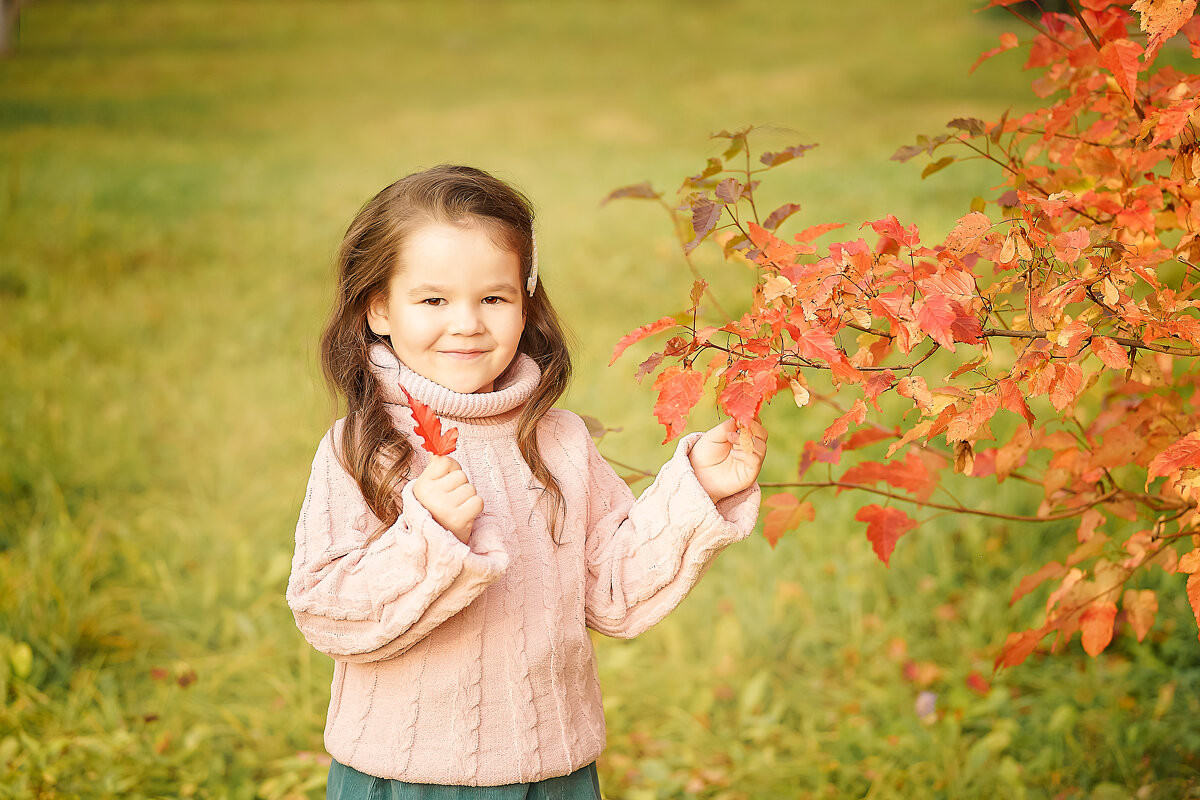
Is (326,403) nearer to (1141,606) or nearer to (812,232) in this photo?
(812,232)

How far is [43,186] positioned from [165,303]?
4.41ft

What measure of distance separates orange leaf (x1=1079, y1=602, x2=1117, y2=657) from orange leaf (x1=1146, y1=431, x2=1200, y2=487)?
47 cm

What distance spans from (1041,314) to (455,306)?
2.78 feet

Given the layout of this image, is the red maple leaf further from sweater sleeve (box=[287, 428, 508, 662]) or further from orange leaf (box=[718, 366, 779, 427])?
sweater sleeve (box=[287, 428, 508, 662])

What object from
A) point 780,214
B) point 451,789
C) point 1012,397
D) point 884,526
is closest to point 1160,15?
point 1012,397

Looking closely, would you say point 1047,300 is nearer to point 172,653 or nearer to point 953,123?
point 953,123

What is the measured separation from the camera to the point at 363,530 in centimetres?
152

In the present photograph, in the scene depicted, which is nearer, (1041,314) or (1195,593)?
(1195,593)

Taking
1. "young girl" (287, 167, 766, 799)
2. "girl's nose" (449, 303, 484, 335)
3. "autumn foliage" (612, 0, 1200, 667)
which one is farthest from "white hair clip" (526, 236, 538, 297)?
"autumn foliage" (612, 0, 1200, 667)

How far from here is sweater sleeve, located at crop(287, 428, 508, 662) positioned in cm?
137

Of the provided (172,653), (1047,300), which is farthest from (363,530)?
(172,653)

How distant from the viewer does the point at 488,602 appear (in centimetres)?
154

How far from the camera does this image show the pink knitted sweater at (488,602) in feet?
4.69

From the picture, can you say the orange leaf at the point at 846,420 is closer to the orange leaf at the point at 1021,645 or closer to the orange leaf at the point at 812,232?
the orange leaf at the point at 812,232
